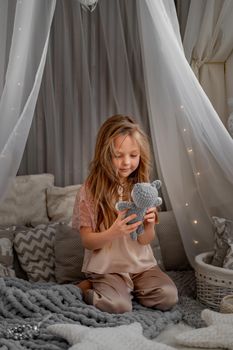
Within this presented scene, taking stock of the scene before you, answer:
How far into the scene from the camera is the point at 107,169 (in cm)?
249

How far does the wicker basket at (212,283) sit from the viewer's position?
8.04 feet

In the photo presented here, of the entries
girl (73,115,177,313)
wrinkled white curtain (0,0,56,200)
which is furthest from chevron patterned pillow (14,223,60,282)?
wrinkled white curtain (0,0,56,200)

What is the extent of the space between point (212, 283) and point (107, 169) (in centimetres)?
65

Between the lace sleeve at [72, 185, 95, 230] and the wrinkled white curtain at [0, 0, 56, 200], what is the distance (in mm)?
352

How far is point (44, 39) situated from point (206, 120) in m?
0.78

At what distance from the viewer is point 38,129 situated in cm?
319

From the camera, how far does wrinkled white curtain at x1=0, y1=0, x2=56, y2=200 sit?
2209 mm

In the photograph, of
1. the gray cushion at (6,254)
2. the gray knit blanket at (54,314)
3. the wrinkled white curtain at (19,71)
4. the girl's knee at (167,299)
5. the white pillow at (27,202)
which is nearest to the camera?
the gray knit blanket at (54,314)

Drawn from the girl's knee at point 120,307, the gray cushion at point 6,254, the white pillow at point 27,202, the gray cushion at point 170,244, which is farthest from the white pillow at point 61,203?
the girl's knee at point 120,307

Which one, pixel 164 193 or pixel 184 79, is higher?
pixel 184 79

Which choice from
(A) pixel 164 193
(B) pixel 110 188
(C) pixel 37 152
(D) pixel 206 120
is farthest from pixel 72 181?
(D) pixel 206 120

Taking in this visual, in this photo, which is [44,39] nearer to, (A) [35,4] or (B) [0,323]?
(A) [35,4]

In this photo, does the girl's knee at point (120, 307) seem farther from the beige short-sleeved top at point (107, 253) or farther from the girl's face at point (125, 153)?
the girl's face at point (125, 153)

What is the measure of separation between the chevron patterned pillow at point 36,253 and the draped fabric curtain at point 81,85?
472 mm
